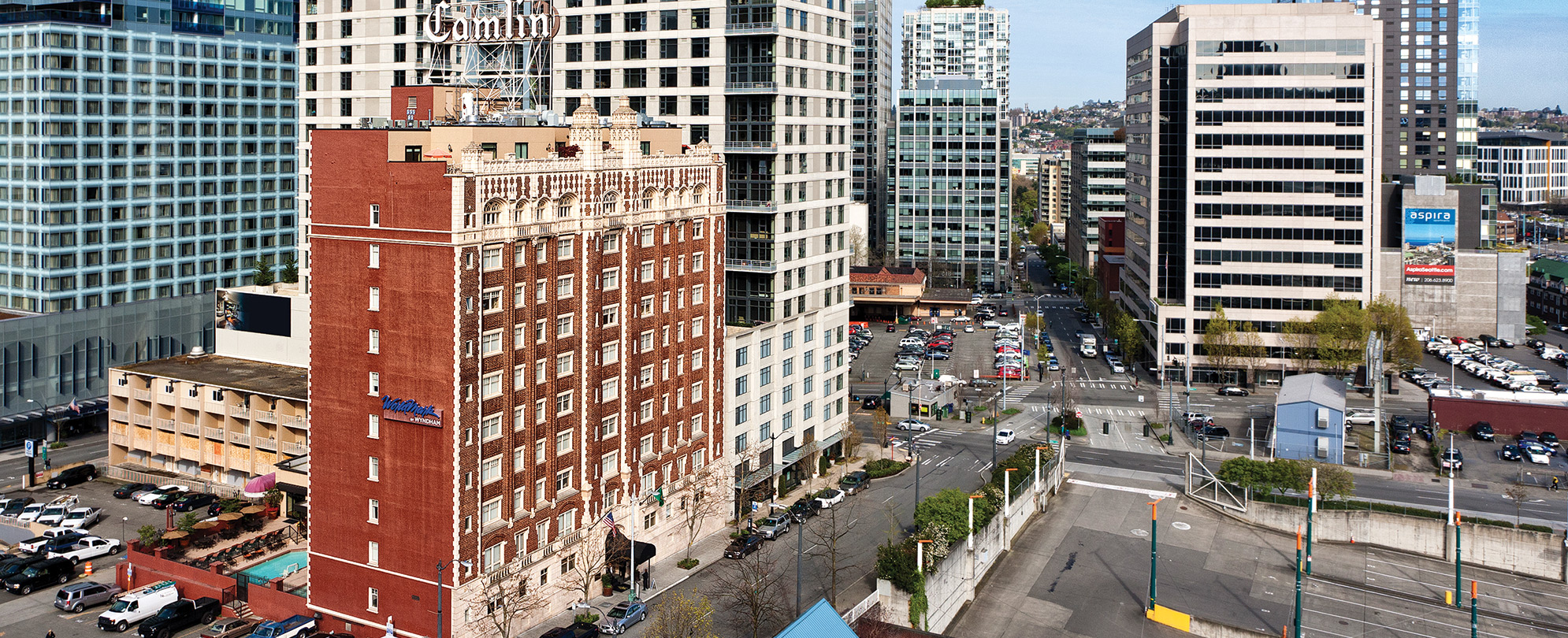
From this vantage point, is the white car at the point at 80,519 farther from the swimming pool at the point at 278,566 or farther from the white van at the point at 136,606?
the swimming pool at the point at 278,566

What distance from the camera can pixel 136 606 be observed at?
271 ft

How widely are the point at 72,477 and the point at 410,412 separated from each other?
194 feet

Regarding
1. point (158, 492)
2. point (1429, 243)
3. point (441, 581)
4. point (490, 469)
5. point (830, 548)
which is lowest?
point (158, 492)

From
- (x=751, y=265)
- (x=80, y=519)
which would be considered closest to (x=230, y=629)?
(x=80, y=519)

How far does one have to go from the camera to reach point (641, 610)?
275 ft

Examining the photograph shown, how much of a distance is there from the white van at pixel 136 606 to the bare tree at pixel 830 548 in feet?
148

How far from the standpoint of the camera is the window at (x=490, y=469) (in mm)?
77375

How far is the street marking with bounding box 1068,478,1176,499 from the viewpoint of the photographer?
114750 millimetres

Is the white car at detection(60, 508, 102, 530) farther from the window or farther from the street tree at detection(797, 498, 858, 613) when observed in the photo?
the street tree at detection(797, 498, 858, 613)

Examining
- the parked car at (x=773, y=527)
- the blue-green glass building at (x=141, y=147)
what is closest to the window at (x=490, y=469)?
the parked car at (x=773, y=527)

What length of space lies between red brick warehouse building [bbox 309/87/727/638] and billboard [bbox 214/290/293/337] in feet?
172

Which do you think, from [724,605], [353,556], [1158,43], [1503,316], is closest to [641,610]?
[724,605]

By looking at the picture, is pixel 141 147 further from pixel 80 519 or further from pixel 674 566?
pixel 674 566

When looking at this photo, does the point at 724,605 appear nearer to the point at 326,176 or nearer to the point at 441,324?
the point at 441,324
